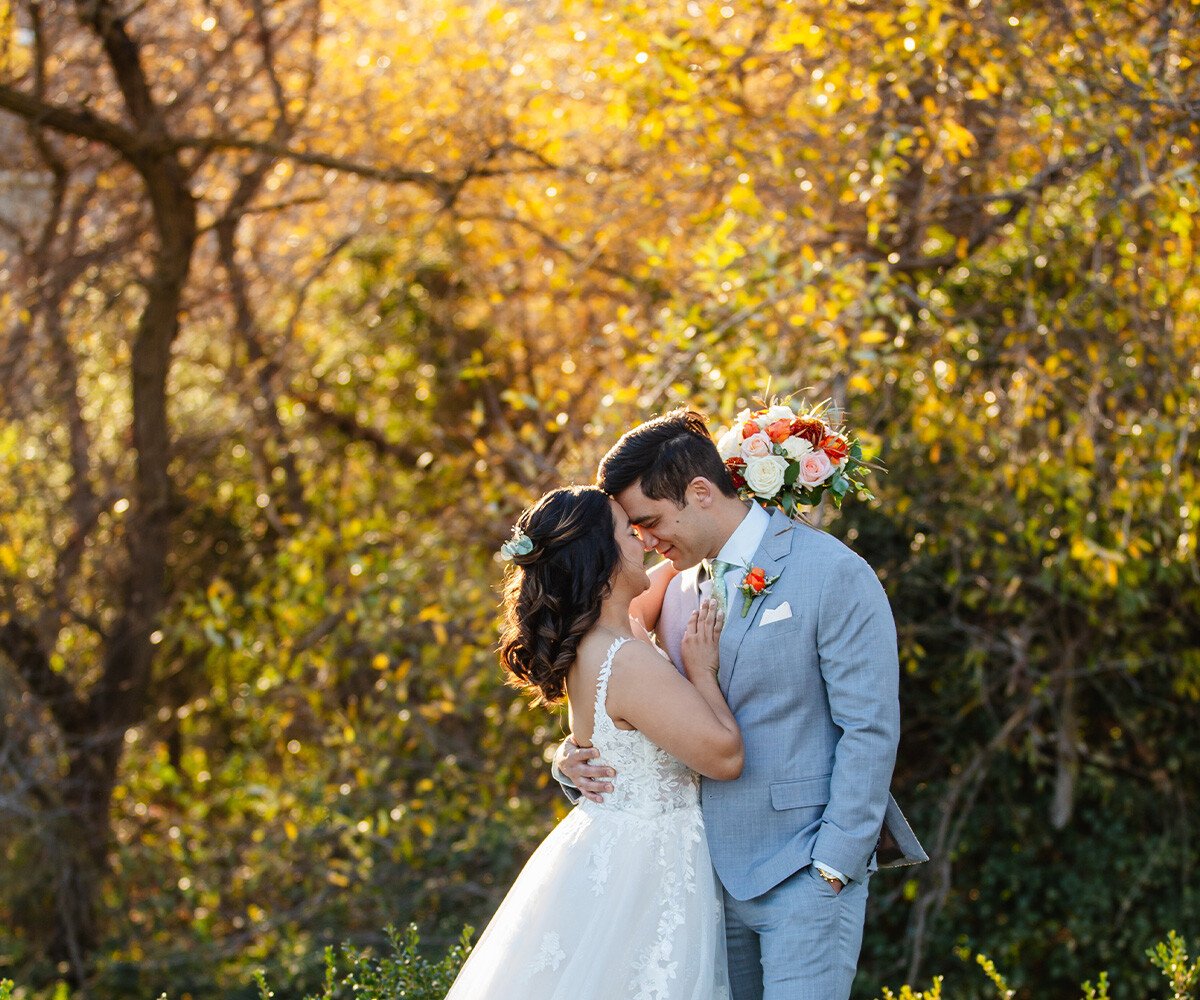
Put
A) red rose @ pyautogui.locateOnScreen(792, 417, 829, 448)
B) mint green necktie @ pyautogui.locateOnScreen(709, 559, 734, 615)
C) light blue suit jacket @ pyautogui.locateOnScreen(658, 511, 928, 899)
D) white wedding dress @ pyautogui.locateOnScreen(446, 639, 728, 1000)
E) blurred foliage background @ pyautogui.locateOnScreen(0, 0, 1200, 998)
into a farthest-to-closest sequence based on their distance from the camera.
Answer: blurred foliage background @ pyautogui.locateOnScreen(0, 0, 1200, 998), red rose @ pyautogui.locateOnScreen(792, 417, 829, 448), mint green necktie @ pyautogui.locateOnScreen(709, 559, 734, 615), white wedding dress @ pyautogui.locateOnScreen(446, 639, 728, 1000), light blue suit jacket @ pyautogui.locateOnScreen(658, 511, 928, 899)

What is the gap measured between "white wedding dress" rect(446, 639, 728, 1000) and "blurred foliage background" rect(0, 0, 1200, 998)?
1.95m

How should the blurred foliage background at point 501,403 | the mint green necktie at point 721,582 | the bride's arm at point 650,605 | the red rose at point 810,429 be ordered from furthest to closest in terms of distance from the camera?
the blurred foliage background at point 501,403 < the bride's arm at point 650,605 < the red rose at point 810,429 < the mint green necktie at point 721,582

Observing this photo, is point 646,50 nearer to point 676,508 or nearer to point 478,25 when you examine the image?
point 478,25

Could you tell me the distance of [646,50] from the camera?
5.54 metres

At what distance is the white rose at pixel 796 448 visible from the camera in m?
3.00

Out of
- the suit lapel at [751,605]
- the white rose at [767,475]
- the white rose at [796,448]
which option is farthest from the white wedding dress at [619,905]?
the white rose at [796,448]

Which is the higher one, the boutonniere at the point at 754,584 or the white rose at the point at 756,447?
the white rose at the point at 756,447

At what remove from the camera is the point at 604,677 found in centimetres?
293

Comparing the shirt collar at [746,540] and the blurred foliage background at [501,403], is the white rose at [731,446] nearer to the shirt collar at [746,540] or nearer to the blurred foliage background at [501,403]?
the shirt collar at [746,540]

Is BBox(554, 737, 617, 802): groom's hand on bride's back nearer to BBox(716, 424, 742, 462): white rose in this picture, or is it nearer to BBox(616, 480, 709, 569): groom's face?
BBox(616, 480, 709, 569): groom's face

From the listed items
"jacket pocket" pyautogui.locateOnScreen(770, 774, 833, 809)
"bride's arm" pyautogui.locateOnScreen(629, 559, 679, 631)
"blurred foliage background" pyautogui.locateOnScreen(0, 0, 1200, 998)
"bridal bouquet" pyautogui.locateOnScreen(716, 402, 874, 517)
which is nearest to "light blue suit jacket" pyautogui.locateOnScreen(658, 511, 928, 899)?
"jacket pocket" pyautogui.locateOnScreen(770, 774, 833, 809)

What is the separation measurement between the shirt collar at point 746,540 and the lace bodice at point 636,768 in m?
0.29

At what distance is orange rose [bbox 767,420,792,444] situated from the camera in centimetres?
302

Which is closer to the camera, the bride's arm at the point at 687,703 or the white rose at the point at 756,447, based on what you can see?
the bride's arm at the point at 687,703
